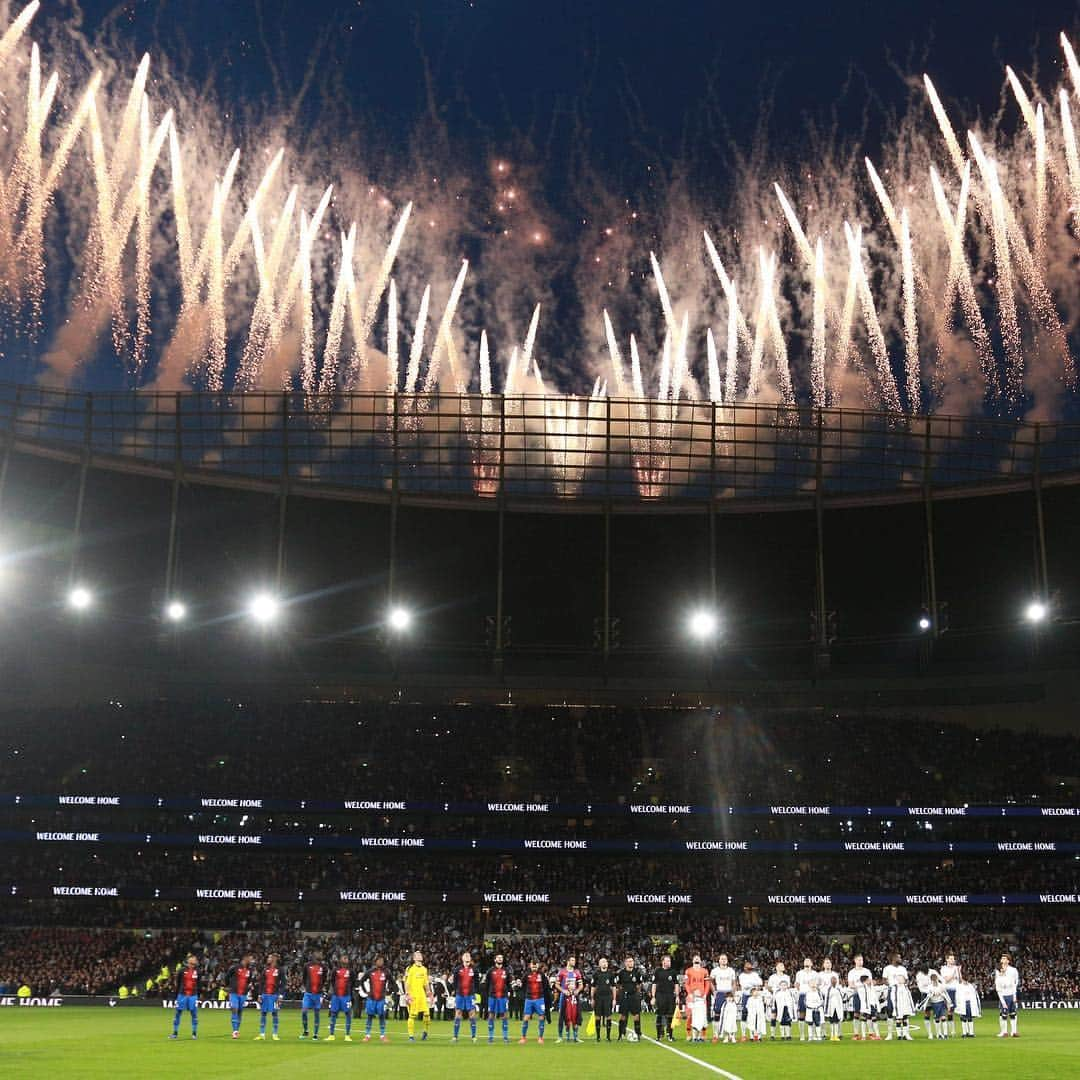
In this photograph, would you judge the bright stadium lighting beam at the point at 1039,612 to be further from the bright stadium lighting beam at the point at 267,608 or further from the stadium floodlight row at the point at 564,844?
the bright stadium lighting beam at the point at 267,608

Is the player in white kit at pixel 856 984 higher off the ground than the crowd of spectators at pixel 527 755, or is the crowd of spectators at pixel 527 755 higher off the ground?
the crowd of spectators at pixel 527 755

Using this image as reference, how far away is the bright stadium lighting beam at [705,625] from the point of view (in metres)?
48.6

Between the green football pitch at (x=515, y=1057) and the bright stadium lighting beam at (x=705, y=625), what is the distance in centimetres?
1909

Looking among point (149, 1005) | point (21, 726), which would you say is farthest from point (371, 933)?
point (21, 726)

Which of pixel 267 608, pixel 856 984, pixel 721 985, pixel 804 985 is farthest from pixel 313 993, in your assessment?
pixel 267 608

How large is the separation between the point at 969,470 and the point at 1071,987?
23483 millimetres

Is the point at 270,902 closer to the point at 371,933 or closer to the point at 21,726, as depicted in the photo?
the point at 371,933

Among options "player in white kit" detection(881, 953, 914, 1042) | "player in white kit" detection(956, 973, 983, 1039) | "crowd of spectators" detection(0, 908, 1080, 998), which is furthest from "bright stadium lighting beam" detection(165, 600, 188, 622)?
"player in white kit" detection(956, 973, 983, 1039)

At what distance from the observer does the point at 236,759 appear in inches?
2514

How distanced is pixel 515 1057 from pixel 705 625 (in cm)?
2763

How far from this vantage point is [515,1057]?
75.6ft

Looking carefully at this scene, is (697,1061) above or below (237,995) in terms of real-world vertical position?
below

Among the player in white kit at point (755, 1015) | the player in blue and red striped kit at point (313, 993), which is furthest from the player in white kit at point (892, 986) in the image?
the player in blue and red striped kit at point (313, 993)

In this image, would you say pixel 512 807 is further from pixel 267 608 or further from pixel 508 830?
pixel 267 608
